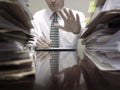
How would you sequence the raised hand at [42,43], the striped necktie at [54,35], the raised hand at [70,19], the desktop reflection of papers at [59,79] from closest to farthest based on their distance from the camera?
the desktop reflection of papers at [59,79], the raised hand at [70,19], the raised hand at [42,43], the striped necktie at [54,35]

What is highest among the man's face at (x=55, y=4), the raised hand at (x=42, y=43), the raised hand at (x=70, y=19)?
the man's face at (x=55, y=4)

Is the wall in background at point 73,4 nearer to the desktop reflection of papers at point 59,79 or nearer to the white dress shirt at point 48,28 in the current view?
the white dress shirt at point 48,28

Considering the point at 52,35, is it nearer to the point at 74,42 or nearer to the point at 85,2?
the point at 74,42

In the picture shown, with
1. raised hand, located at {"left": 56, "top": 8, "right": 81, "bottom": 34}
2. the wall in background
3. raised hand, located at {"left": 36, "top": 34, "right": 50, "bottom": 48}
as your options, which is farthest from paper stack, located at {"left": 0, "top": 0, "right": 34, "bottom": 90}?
the wall in background

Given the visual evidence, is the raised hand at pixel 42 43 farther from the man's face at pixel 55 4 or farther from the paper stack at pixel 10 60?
the paper stack at pixel 10 60

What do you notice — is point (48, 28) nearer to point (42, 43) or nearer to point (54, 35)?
point (54, 35)

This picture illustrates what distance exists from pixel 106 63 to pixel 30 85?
22 cm

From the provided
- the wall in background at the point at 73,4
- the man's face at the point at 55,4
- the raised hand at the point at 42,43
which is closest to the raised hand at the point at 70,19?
the raised hand at the point at 42,43

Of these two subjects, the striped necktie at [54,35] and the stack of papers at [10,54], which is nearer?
the stack of papers at [10,54]

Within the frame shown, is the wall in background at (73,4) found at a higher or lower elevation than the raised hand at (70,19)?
higher

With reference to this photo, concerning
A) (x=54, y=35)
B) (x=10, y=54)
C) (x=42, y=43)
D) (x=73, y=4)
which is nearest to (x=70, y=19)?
(x=42, y=43)

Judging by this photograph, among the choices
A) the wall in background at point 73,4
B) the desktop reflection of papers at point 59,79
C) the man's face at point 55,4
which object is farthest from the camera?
the wall in background at point 73,4

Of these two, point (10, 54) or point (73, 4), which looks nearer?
point (10, 54)

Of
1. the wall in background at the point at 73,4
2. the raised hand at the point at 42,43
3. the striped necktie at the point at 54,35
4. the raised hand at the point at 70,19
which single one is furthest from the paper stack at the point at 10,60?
the wall in background at the point at 73,4
